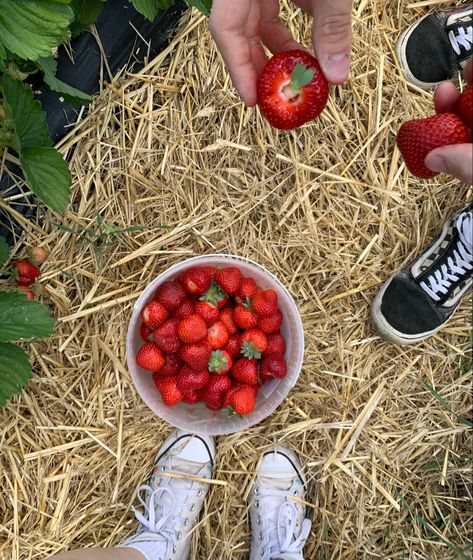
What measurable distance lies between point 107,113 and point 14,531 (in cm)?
107

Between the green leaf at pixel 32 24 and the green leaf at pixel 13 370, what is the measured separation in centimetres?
59

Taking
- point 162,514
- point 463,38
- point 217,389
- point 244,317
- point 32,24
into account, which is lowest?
point 162,514

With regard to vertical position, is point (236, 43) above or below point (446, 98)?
above

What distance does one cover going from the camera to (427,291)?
156cm

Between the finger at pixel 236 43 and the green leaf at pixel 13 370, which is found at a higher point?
the finger at pixel 236 43

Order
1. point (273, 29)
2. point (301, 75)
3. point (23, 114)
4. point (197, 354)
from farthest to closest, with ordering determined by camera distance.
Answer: point (197, 354) < point (273, 29) < point (23, 114) < point (301, 75)

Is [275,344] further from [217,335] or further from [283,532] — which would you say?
[283,532]

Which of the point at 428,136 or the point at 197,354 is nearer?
the point at 428,136

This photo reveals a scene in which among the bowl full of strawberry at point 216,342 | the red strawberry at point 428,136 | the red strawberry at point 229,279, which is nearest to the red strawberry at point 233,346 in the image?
the bowl full of strawberry at point 216,342

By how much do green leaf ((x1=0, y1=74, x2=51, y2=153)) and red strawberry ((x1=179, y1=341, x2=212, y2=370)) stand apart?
0.56m

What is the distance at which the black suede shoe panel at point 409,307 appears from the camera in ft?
5.03

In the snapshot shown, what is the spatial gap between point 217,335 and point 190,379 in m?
0.12

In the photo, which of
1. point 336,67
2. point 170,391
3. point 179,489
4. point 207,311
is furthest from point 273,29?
point 179,489

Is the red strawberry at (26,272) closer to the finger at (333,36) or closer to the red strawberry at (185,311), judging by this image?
the red strawberry at (185,311)
